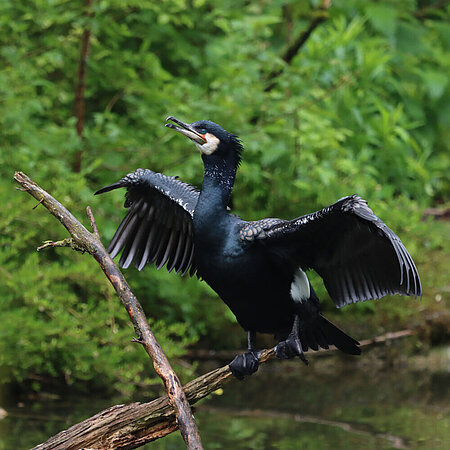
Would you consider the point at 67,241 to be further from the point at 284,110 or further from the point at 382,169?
the point at 382,169

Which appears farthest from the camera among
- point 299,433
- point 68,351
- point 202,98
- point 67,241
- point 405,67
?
point 405,67

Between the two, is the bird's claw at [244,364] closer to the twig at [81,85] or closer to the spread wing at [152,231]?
the spread wing at [152,231]

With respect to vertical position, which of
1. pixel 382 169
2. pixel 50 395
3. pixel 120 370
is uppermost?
pixel 382 169

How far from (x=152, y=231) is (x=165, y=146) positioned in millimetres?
2407

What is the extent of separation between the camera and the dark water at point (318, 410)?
4.78 metres

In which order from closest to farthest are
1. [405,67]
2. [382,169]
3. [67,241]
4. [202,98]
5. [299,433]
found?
[67,241]
[299,433]
[202,98]
[382,169]
[405,67]

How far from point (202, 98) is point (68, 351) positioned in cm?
232

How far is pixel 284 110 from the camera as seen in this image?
664 cm

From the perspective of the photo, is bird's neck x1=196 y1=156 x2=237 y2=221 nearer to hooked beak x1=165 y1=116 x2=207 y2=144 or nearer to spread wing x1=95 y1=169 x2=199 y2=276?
hooked beak x1=165 y1=116 x2=207 y2=144

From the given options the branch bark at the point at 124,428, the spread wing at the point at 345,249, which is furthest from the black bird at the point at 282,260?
the branch bark at the point at 124,428

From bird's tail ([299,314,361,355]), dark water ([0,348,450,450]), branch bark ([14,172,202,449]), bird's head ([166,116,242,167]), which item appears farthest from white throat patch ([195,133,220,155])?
dark water ([0,348,450,450])

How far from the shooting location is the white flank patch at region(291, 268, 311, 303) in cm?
327

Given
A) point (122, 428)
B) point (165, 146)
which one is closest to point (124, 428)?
point (122, 428)

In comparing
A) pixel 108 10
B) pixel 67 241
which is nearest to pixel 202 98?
pixel 108 10
